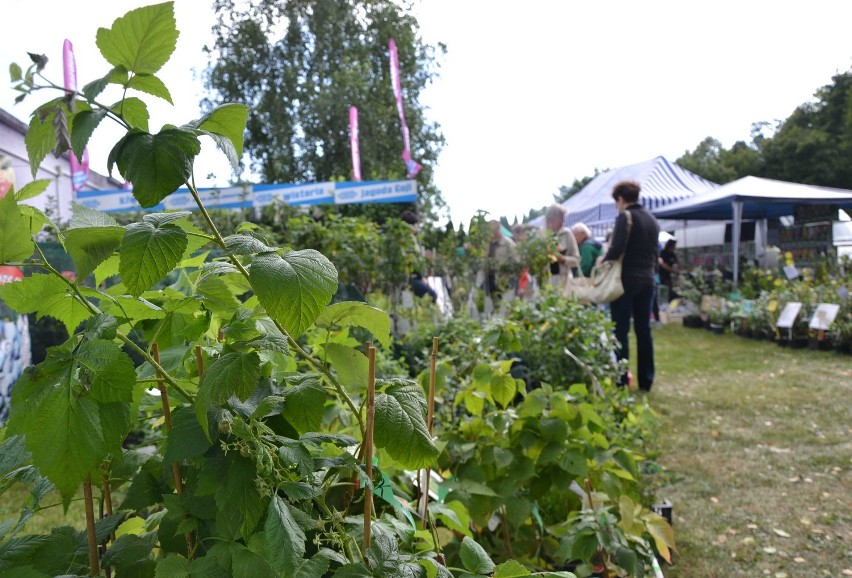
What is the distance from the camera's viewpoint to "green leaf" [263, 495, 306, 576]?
0.68 meters

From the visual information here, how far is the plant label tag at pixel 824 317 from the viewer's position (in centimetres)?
771

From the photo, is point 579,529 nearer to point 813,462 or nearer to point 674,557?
point 674,557

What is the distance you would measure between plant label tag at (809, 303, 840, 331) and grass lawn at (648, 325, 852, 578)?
48 cm

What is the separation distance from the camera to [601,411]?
2348 millimetres

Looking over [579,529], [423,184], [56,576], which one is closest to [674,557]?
[579,529]

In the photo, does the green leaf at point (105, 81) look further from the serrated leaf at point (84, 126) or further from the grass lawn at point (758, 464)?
the grass lawn at point (758, 464)

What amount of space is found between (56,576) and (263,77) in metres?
24.9

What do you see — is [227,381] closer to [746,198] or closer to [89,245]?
[89,245]

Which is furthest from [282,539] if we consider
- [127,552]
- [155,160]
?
[155,160]

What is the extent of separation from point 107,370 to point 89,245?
0.15 metres

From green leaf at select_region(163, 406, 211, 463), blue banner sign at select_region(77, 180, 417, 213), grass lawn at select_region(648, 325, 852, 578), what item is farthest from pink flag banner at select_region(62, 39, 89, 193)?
green leaf at select_region(163, 406, 211, 463)

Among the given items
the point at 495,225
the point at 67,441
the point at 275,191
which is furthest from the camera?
the point at 275,191

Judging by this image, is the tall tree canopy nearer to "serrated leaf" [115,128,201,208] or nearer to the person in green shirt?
the person in green shirt

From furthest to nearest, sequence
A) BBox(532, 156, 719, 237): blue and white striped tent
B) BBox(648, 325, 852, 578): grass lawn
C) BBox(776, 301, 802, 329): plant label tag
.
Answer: BBox(532, 156, 719, 237): blue and white striped tent → BBox(776, 301, 802, 329): plant label tag → BBox(648, 325, 852, 578): grass lawn
